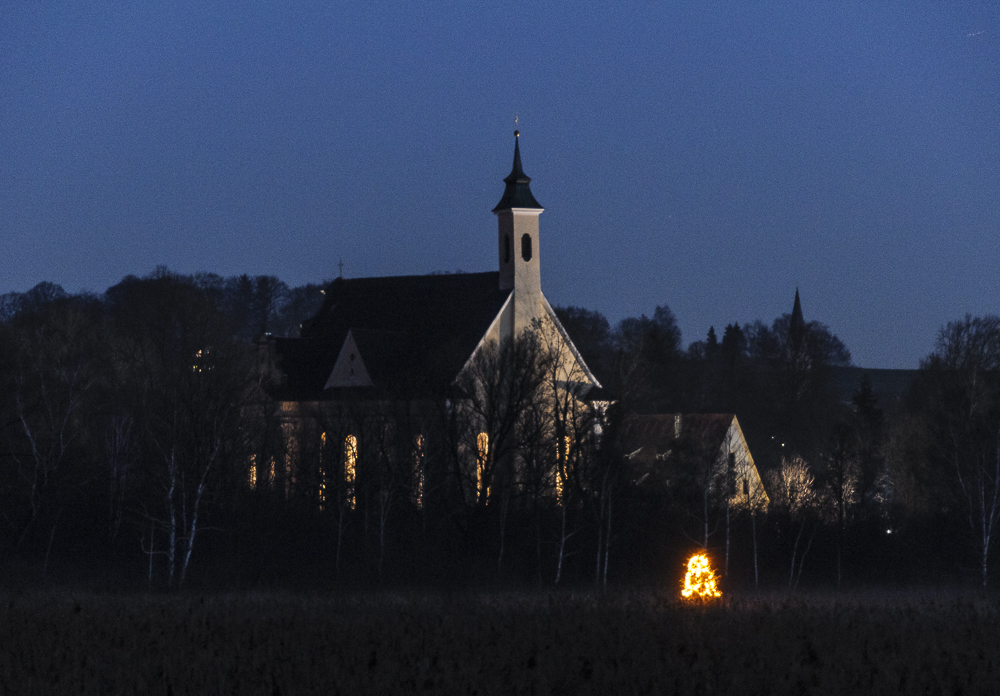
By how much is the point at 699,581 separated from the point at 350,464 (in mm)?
26349

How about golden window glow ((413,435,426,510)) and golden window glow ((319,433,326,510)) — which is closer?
golden window glow ((319,433,326,510))

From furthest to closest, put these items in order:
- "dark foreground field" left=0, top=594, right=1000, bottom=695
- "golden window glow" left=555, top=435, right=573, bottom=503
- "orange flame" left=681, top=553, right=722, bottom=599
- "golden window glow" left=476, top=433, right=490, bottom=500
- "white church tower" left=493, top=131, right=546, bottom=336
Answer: "white church tower" left=493, top=131, right=546, bottom=336
"golden window glow" left=476, top=433, right=490, bottom=500
"golden window glow" left=555, top=435, right=573, bottom=503
"orange flame" left=681, top=553, right=722, bottom=599
"dark foreground field" left=0, top=594, right=1000, bottom=695

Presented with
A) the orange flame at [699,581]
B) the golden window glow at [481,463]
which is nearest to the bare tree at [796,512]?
the golden window glow at [481,463]

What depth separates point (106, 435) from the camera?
43.4 m

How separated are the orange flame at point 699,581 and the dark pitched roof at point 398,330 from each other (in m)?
25.4

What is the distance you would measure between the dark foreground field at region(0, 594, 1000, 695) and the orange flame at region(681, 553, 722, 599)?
258 centimetres

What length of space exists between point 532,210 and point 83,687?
46.2 m

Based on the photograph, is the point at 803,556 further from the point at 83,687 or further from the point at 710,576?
the point at 83,687

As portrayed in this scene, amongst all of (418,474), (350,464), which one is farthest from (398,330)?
(418,474)

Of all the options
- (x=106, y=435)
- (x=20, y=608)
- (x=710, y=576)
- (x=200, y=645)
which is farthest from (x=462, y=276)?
(x=200, y=645)

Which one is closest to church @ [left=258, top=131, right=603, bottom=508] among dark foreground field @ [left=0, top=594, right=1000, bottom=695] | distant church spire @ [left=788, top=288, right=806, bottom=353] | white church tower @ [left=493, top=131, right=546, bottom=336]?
white church tower @ [left=493, top=131, right=546, bottom=336]

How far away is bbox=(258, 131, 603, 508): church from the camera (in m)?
46.2

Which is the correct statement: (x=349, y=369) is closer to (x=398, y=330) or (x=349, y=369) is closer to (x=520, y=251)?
(x=398, y=330)

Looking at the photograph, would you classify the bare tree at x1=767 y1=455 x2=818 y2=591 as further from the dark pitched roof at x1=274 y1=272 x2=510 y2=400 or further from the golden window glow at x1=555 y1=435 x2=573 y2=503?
the dark pitched roof at x1=274 y1=272 x2=510 y2=400
